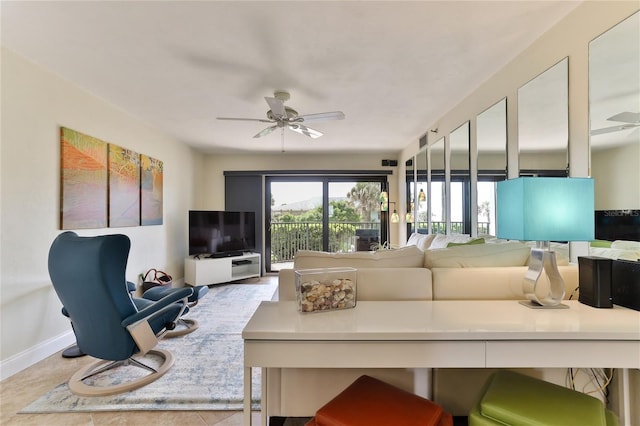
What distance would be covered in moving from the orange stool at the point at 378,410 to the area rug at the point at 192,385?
86cm

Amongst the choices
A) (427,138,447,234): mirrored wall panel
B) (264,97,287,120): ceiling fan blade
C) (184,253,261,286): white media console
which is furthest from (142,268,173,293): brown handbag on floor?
(427,138,447,234): mirrored wall panel

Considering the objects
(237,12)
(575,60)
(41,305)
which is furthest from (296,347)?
(41,305)

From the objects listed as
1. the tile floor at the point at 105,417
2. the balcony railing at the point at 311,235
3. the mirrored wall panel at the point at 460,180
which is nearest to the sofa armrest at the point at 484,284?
the tile floor at the point at 105,417

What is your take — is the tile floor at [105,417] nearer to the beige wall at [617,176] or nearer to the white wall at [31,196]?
the white wall at [31,196]

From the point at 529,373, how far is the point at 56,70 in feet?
13.3

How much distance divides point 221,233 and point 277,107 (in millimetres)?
3072

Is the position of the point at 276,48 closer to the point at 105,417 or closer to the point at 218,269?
the point at 105,417

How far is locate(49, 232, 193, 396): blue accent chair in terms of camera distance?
1745 millimetres

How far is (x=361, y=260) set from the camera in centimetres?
169

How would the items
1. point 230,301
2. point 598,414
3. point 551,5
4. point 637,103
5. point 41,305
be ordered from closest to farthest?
1. point 598,414
2. point 637,103
3. point 551,5
4. point 41,305
5. point 230,301

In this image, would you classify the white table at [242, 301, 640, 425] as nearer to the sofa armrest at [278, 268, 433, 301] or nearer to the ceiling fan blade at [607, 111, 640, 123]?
the sofa armrest at [278, 268, 433, 301]

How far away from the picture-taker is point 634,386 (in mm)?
1302

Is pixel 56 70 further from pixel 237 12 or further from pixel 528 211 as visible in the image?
pixel 528 211

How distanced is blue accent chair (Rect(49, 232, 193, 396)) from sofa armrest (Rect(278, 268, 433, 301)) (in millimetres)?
1047
